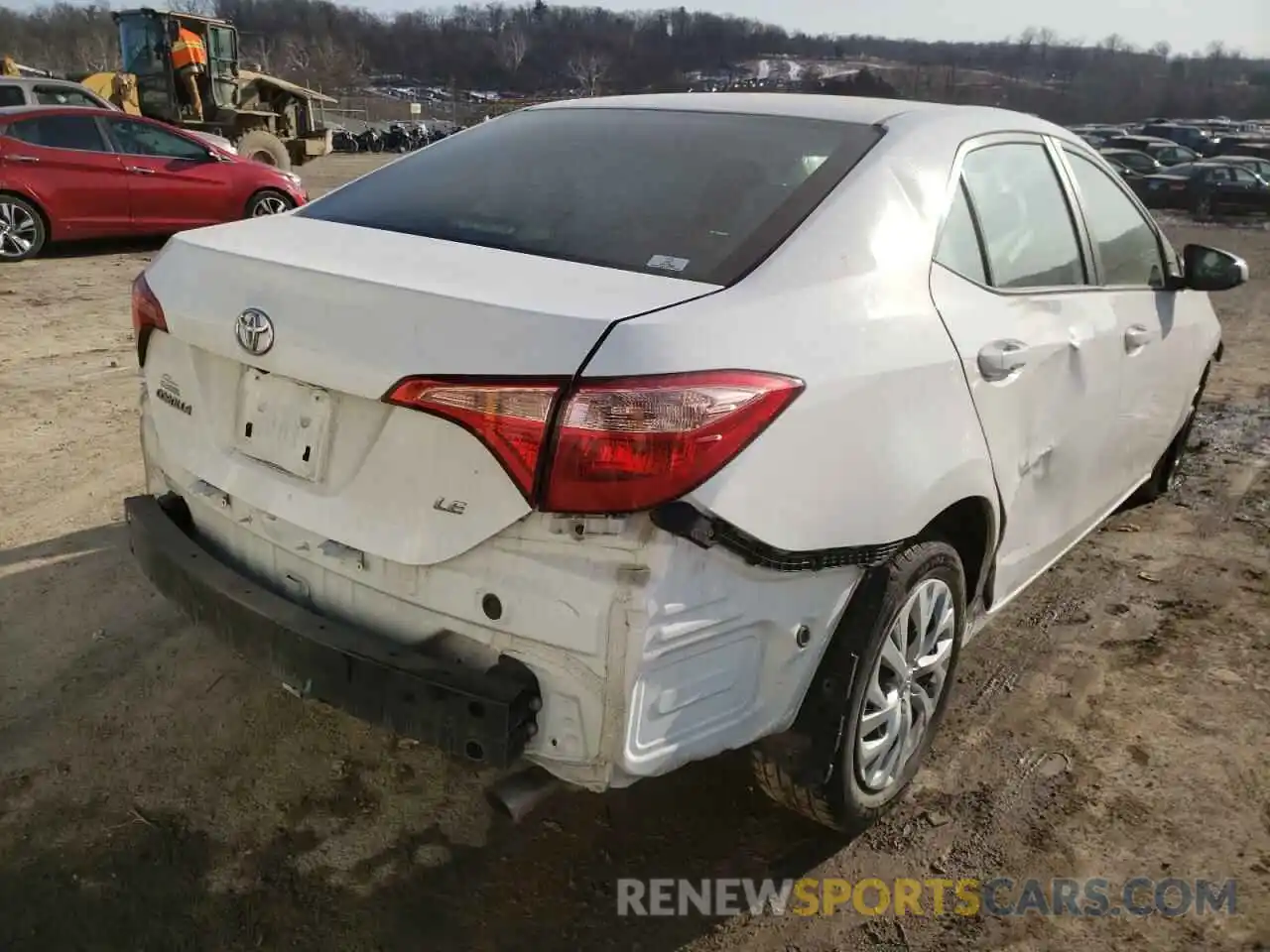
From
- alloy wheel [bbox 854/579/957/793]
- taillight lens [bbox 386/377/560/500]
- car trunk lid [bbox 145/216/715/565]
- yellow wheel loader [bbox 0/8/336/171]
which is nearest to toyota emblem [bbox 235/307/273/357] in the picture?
car trunk lid [bbox 145/216/715/565]

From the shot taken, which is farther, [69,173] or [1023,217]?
[69,173]

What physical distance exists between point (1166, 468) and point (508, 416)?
158 inches

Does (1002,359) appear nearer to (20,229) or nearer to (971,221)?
(971,221)

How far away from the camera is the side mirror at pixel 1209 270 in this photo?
12.4 ft

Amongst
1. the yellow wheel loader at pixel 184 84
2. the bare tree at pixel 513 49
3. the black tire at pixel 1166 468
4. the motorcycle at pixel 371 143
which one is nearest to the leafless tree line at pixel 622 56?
the bare tree at pixel 513 49

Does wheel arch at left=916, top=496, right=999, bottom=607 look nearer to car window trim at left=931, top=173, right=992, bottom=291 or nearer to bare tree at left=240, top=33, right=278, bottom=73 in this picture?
car window trim at left=931, top=173, right=992, bottom=291

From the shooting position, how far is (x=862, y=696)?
2.34 meters

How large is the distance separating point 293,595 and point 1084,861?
2.02 meters

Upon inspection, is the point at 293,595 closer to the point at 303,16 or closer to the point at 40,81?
the point at 40,81

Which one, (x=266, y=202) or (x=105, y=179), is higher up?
(x=105, y=179)

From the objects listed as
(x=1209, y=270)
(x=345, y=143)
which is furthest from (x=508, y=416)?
(x=345, y=143)

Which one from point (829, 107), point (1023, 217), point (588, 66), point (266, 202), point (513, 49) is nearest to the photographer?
point (829, 107)

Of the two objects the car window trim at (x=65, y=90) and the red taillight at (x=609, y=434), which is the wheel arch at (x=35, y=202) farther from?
the red taillight at (x=609, y=434)

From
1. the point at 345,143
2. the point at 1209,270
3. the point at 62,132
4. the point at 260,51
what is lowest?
the point at 345,143
